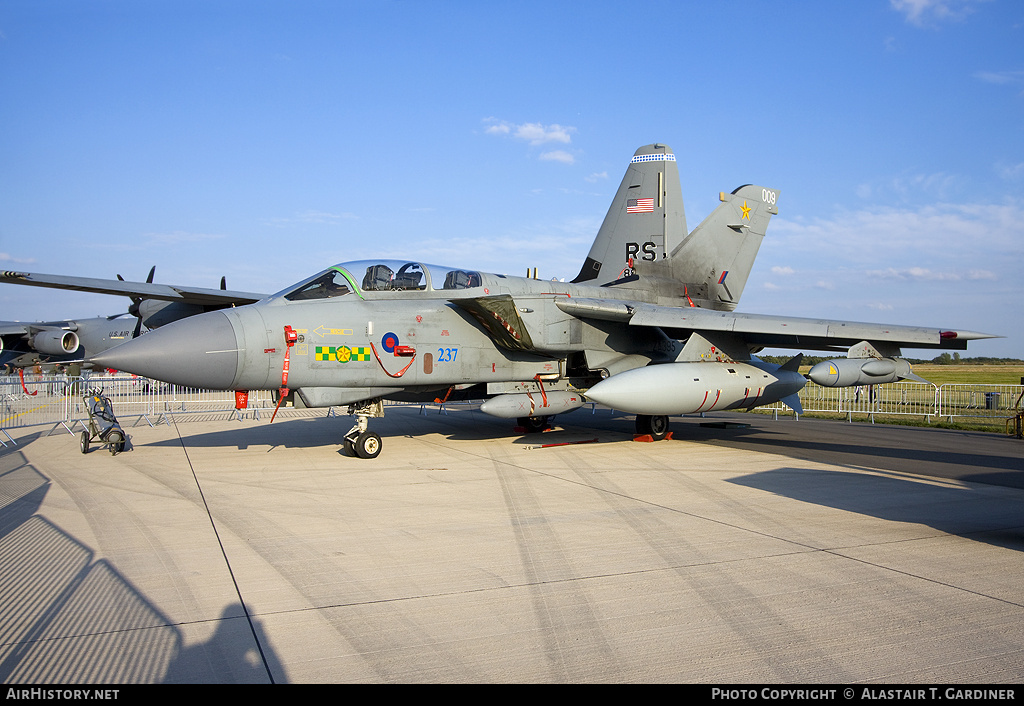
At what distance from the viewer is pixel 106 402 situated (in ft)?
36.8

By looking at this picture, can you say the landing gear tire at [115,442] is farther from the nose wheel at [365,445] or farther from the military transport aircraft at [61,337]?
the military transport aircraft at [61,337]

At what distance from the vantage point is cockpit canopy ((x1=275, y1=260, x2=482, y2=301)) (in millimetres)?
9758

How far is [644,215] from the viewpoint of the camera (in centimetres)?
1593

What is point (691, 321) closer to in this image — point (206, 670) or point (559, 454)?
point (559, 454)

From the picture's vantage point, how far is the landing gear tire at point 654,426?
12.9 metres

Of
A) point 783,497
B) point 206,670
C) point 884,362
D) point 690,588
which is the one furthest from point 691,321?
point 206,670

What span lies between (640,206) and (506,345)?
21.1 feet

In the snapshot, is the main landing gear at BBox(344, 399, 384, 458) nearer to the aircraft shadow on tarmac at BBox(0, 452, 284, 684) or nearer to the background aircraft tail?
the aircraft shadow on tarmac at BBox(0, 452, 284, 684)

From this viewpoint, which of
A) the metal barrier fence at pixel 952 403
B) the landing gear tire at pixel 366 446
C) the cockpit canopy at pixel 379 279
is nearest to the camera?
the cockpit canopy at pixel 379 279

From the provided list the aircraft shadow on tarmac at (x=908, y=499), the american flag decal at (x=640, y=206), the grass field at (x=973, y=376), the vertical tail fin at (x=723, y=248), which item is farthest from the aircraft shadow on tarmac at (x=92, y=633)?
the grass field at (x=973, y=376)

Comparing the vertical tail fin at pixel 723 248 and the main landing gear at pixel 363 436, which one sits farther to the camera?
the vertical tail fin at pixel 723 248

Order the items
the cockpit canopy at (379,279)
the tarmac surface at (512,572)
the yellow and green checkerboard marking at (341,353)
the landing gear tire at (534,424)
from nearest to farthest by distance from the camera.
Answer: the tarmac surface at (512,572) < the yellow and green checkerboard marking at (341,353) < the cockpit canopy at (379,279) < the landing gear tire at (534,424)

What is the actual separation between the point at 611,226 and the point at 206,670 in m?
14.2

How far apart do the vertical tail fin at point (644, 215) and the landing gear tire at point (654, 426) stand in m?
4.05
